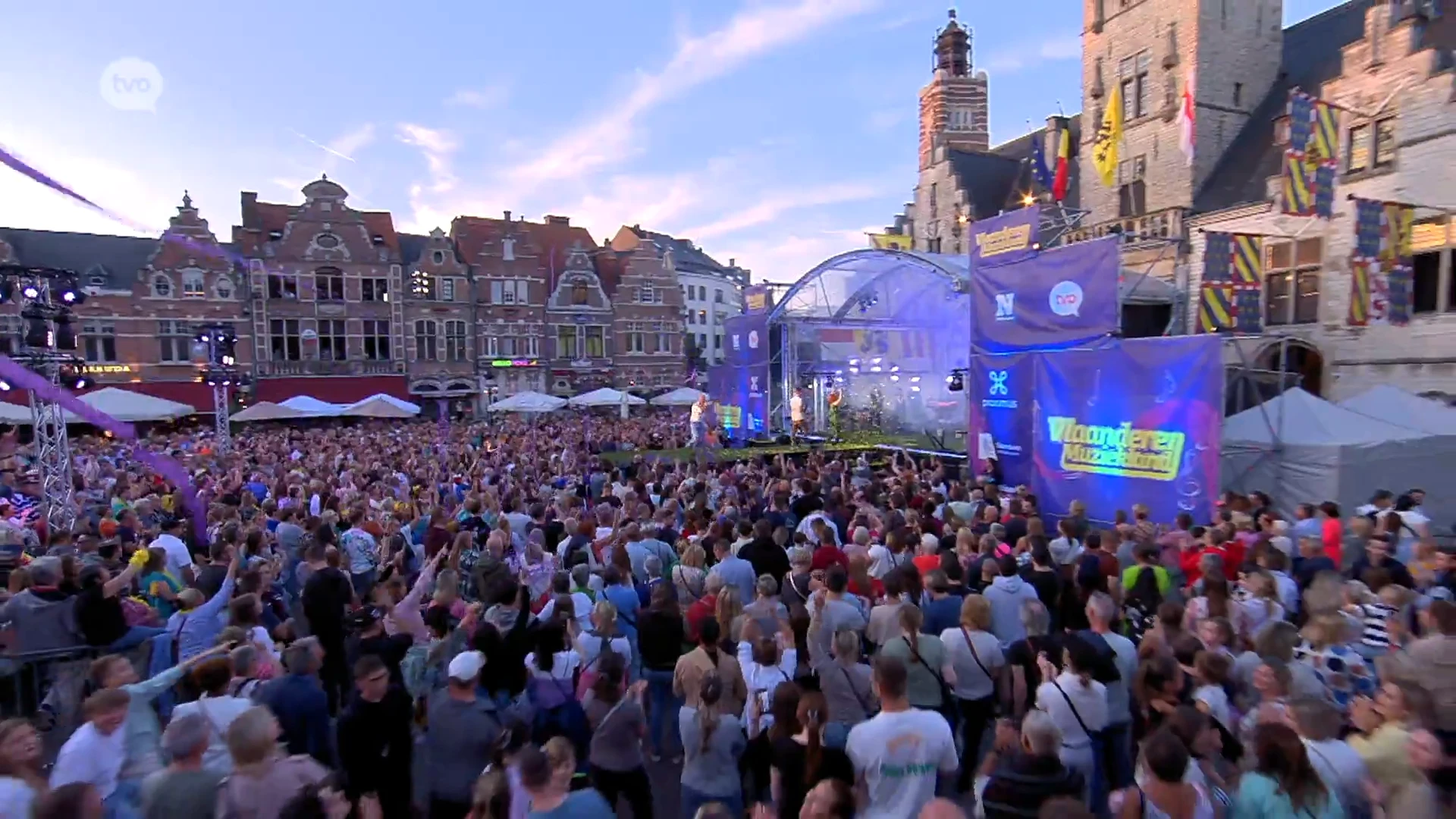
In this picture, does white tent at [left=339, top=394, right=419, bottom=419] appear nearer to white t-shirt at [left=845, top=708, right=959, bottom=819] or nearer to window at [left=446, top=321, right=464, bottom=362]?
window at [left=446, top=321, right=464, bottom=362]

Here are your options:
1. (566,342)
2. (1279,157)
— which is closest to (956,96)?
(1279,157)

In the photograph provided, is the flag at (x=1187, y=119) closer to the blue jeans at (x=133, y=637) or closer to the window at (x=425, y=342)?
the blue jeans at (x=133, y=637)

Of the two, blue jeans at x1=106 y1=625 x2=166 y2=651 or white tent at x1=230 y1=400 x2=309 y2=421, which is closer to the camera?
blue jeans at x1=106 y1=625 x2=166 y2=651

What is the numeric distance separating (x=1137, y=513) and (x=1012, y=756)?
5593 millimetres

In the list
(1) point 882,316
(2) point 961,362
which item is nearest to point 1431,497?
(2) point 961,362

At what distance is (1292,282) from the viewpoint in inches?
699

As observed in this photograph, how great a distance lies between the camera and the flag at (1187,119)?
19.5 meters

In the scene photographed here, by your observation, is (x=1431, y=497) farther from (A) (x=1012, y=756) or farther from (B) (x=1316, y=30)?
(B) (x=1316, y=30)

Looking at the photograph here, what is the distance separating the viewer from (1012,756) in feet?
9.92

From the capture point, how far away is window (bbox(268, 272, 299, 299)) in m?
33.9

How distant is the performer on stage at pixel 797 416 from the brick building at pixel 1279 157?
362 inches

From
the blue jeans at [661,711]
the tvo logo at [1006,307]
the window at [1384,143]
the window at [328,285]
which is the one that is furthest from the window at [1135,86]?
the window at [328,285]

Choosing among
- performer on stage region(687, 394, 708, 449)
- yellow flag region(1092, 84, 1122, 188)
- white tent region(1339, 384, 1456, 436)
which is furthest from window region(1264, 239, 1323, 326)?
performer on stage region(687, 394, 708, 449)

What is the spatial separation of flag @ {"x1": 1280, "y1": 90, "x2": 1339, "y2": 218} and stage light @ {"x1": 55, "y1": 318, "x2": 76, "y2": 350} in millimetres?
19563
